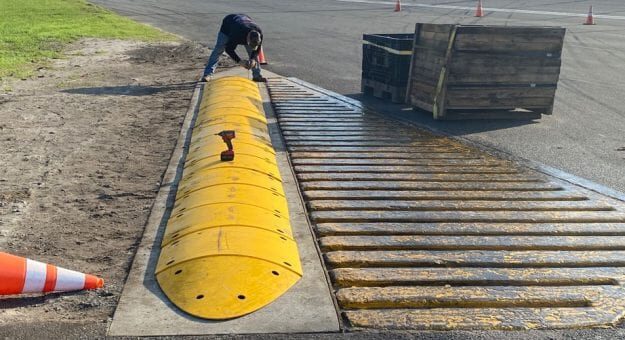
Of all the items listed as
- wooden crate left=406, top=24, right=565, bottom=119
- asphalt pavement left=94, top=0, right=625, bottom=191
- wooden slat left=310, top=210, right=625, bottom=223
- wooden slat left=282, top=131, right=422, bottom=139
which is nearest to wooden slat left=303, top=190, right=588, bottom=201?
wooden slat left=310, top=210, right=625, bottom=223

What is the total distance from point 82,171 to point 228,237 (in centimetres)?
273

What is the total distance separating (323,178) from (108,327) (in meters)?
3.09

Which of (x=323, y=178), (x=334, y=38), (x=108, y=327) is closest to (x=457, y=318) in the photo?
(x=108, y=327)

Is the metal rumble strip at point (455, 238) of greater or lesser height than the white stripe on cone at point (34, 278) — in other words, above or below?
below

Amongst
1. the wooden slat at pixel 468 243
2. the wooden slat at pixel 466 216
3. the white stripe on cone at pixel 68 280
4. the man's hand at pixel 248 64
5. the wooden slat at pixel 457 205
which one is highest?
the man's hand at pixel 248 64

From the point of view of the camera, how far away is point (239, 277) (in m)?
4.00

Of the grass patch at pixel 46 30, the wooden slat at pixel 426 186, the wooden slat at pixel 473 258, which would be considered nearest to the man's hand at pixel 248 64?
the grass patch at pixel 46 30

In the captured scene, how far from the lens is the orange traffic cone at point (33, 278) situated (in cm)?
381

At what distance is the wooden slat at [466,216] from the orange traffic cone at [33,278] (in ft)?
6.25

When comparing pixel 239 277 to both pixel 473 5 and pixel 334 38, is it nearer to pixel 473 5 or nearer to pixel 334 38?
pixel 334 38

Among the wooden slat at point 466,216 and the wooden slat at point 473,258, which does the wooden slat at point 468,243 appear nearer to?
the wooden slat at point 473,258

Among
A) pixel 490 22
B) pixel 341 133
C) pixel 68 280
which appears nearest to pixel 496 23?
pixel 490 22

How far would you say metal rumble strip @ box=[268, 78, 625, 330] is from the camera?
3910 millimetres

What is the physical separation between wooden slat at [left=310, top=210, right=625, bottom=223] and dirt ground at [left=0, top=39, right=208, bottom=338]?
60.5 inches
